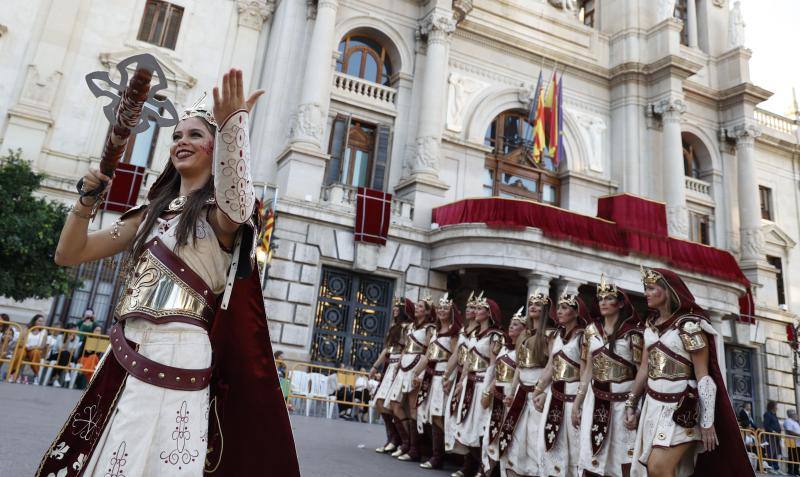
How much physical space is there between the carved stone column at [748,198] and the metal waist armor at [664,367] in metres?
23.5

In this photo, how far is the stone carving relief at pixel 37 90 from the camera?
1705 cm

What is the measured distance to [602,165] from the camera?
24047mm

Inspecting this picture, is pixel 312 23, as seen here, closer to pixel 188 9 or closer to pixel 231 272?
pixel 188 9

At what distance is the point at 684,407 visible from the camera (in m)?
4.66

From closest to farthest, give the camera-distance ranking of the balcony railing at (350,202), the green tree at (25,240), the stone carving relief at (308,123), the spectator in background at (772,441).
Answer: the green tree at (25,240) < the spectator in background at (772,441) < the stone carving relief at (308,123) < the balcony railing at (350,202)

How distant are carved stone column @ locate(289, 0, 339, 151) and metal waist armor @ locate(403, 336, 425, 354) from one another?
10.4 metres

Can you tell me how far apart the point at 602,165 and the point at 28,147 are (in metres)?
20.6

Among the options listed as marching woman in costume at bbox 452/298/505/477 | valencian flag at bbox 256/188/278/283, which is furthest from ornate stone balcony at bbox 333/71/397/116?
marching woman in costume at bbox 452/298/505/477

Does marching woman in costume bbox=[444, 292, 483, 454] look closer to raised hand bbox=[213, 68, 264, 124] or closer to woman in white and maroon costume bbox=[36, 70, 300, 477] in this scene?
woman in white and maroon costume bbox=[36, 70, 300, 477]

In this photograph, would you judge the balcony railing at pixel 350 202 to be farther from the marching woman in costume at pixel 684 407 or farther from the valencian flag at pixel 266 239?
the marching woman in costume at pixel 684 407

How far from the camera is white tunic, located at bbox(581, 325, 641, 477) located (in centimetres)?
548

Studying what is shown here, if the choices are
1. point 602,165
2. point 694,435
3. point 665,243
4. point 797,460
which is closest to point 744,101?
point 602,165

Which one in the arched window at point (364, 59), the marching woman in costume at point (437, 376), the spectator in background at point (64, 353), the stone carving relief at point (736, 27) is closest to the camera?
the marching woman in costume at point (437, 376)

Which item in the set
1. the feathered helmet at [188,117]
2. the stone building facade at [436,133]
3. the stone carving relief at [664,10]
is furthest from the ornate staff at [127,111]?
the stone carving relief at [664,10]
